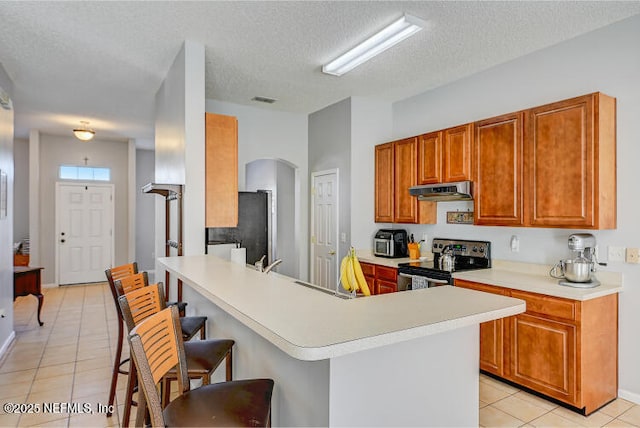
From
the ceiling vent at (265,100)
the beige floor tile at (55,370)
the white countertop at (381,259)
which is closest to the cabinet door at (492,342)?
the white countertop at (381,259)

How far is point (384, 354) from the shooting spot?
151 centimetres

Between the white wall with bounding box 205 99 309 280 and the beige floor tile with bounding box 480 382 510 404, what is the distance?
10.6 feet

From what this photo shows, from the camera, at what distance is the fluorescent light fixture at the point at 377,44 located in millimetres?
2914

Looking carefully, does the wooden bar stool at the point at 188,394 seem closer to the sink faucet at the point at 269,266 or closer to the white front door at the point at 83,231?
the sink faucet at the point at 269,266

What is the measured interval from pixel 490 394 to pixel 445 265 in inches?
47.1

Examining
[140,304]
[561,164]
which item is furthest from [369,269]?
[140,304]

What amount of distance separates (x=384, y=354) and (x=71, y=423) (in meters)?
2.39

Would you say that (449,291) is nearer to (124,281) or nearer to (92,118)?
(124,281)

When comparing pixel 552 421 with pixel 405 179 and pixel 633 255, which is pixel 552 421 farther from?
pixel 405 179

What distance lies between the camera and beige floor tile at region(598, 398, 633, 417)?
2729mm

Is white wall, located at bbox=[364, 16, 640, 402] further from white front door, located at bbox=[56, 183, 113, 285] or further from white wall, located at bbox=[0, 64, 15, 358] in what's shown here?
white front door, located at bbox=[56, 183, 113, 285]

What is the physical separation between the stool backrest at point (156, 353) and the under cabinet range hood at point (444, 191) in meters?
2.96

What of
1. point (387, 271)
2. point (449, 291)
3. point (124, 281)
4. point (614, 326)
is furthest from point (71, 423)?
point (614, 326)

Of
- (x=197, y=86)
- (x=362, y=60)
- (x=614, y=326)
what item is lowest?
(x=614, y=326)
